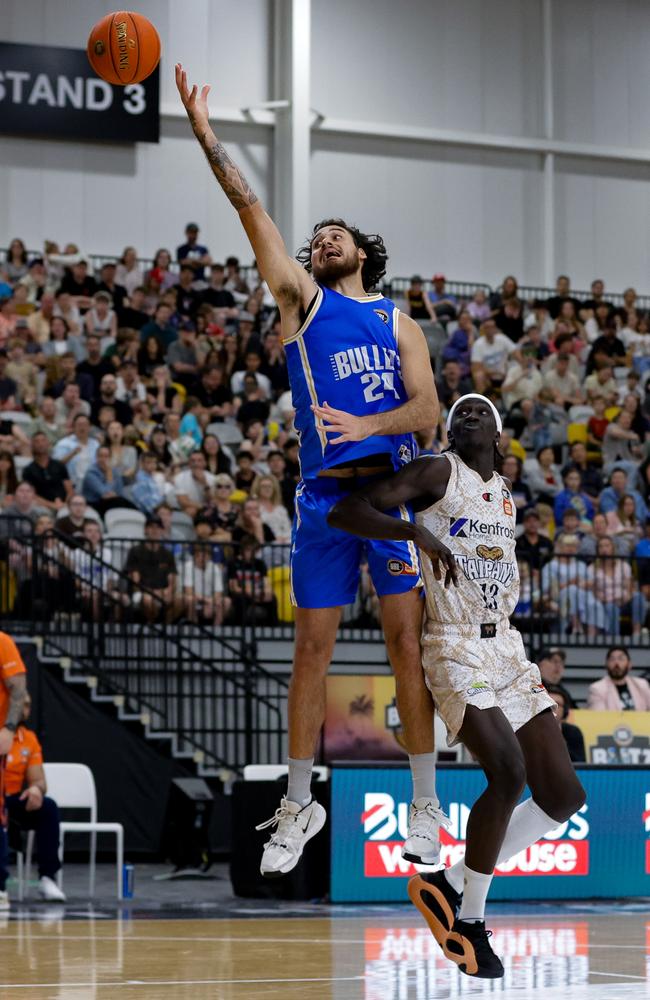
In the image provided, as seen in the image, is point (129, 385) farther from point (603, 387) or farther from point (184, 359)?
point (603, 387)

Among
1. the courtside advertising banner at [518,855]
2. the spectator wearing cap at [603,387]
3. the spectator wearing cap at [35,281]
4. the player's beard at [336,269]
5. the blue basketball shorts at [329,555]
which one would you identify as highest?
the spectator wearing cap at [35,281]

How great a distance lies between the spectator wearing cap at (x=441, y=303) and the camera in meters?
22.6

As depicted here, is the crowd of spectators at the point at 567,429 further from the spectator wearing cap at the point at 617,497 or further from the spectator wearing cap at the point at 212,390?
the spectator wearing cap at the point at 212,390

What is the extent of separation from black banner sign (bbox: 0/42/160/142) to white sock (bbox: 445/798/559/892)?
702 inches

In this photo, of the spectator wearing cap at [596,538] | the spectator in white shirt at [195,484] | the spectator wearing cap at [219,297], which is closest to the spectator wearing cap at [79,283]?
the spectator wearing cap at [219,297]

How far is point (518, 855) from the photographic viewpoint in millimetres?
11695

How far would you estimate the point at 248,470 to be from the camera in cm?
1681

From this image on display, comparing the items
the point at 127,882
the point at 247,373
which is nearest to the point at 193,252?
the point at 247,373

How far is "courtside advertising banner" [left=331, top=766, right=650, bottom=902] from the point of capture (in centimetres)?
1150

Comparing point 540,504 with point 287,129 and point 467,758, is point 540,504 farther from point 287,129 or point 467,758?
point 287,129

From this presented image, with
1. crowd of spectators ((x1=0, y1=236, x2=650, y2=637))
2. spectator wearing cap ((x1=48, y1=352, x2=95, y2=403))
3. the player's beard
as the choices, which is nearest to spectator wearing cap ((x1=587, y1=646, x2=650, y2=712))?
crowd of spectators ((x1=0, y1=236, x2=650, y2=637))

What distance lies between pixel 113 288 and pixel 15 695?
10.0 meters

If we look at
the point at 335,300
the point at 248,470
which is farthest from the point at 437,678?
the point at 248,470

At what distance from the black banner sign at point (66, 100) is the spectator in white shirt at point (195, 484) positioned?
8.43 meters
